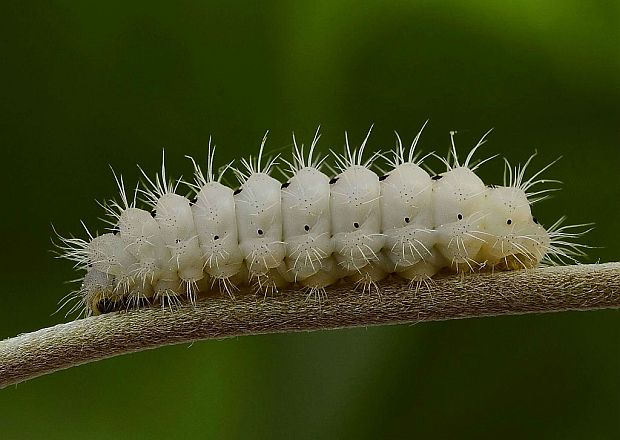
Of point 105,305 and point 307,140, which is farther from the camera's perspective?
point 307,140

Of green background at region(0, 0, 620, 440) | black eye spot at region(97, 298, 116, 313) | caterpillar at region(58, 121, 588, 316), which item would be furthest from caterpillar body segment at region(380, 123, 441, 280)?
green background at region(0, 0, 620, 440)

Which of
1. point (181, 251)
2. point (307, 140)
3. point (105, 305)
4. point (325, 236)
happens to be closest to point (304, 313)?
point (325, 236)

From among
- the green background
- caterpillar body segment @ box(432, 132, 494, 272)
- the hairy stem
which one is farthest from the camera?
the green background

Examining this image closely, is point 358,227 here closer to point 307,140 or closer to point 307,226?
point 307,226

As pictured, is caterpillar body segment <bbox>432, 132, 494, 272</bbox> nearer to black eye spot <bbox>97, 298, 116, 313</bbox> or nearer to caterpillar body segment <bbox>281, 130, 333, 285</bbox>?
caterpillar body segment <bbox>281, 130, 333, 285</bbox>

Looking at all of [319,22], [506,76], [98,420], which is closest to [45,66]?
[319,22]

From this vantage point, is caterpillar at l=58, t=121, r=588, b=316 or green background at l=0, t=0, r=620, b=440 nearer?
caterpillar at l=58, t=121, r=588, b=316
